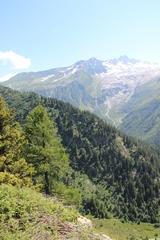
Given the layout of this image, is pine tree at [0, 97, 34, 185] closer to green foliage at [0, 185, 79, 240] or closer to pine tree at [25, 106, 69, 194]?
pine tree at [25, 106, 69, 194]

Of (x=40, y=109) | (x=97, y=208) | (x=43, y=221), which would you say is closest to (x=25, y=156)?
(x=40, y=109)

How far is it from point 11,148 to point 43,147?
5363mm

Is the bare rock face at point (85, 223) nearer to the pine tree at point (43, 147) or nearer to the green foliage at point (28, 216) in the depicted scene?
the green foliage at point (28, 216)

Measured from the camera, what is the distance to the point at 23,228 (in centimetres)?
1848

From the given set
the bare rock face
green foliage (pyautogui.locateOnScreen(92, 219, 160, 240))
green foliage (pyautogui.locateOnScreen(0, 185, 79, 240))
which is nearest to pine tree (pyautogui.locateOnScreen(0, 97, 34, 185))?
green foliage (pyautogui.locateOnScreen(0, 185, 79, 240))

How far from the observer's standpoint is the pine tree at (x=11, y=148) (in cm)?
3603

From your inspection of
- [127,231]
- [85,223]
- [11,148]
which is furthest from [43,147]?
[127,231]

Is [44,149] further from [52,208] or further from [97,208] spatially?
[97,208]

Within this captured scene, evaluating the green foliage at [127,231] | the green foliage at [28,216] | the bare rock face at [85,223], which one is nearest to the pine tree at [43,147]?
the bare rock face at [85,223]

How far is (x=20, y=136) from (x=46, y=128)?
427 cm

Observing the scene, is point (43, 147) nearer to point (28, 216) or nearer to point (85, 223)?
point (85, 223)

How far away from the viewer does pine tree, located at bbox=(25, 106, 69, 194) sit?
135 feet

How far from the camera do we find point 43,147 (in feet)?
136

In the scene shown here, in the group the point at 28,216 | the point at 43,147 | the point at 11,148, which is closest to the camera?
the point at 28,216
